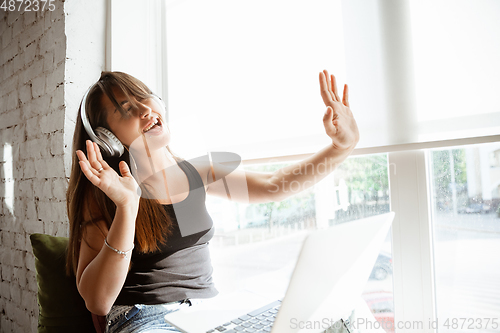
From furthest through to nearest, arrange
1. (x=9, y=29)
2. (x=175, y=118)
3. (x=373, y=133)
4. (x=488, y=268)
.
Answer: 1. (x=9, y=29)
2. (x=175, y=118)
3. (x=373, y=133)
4. (x=488, y=268)

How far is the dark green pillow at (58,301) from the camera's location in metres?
1.20

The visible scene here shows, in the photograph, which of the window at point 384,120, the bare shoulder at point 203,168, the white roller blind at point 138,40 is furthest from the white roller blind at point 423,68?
the white roller blind at point 138,40

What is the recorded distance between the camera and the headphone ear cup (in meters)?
1.07

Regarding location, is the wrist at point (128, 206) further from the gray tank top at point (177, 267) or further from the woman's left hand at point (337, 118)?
the woman's left hand at point (337, 118)

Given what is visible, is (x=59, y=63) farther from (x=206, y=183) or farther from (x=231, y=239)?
(x=231, y=239)

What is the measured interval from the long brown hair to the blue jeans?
0.19 meters

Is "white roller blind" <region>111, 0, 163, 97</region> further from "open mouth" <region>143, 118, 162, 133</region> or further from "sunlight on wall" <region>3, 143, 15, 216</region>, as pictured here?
"sunlight on wall" <region>3, 143, 15, 216</region>

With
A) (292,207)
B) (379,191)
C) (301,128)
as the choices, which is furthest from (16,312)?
(379,191)

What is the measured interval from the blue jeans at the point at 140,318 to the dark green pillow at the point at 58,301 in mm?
240

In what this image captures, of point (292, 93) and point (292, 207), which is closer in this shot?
point (292, 93)

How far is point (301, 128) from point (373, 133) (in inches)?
11.3

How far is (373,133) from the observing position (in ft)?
3.63

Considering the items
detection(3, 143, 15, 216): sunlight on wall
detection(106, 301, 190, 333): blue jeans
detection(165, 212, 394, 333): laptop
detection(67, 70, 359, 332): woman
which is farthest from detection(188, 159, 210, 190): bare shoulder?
detection(3, 143, 15, 216): sunlight on wall

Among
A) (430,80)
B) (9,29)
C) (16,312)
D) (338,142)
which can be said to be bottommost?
(16,312)
